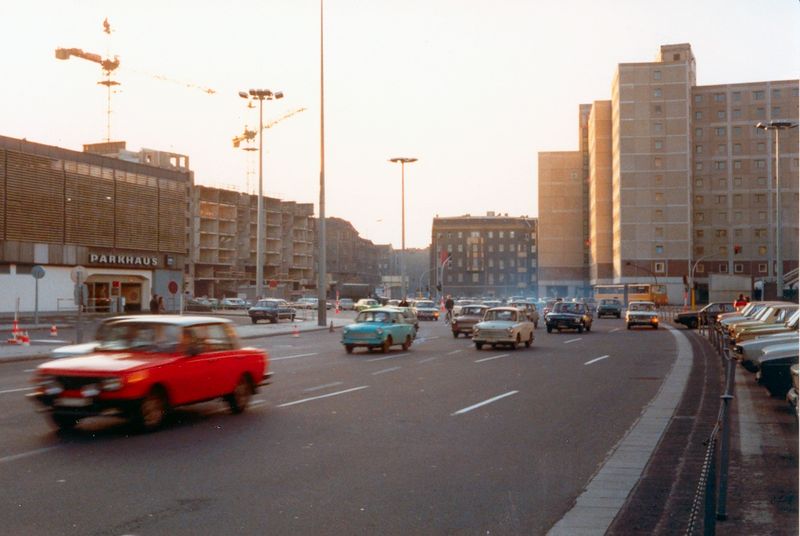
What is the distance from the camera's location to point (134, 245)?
70375mm

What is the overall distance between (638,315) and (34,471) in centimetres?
4090

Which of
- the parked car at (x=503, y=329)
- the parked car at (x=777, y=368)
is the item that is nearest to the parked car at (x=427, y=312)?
the parked car at (x=503, y=329)

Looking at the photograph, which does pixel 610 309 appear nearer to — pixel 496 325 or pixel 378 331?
pixel 496 325

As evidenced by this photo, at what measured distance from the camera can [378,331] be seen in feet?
92.6

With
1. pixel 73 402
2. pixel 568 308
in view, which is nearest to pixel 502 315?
pixel 568 308

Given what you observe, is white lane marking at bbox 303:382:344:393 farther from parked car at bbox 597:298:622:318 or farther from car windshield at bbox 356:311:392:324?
parked car at bbox 597:298:622:318

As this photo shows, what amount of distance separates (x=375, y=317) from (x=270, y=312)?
2606 centimetres

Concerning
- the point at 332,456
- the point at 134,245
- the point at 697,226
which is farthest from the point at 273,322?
the point at 697,226

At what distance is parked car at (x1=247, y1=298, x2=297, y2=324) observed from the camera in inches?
2132

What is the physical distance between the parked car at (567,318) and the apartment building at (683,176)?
70051mm

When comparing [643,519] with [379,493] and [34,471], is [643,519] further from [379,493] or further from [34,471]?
[34,471]

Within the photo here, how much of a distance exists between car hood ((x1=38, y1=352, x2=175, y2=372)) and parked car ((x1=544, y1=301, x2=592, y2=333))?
31.7 m

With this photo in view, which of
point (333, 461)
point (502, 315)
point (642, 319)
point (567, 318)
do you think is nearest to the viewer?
point (333, 461)

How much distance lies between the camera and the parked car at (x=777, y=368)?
14.4 m
